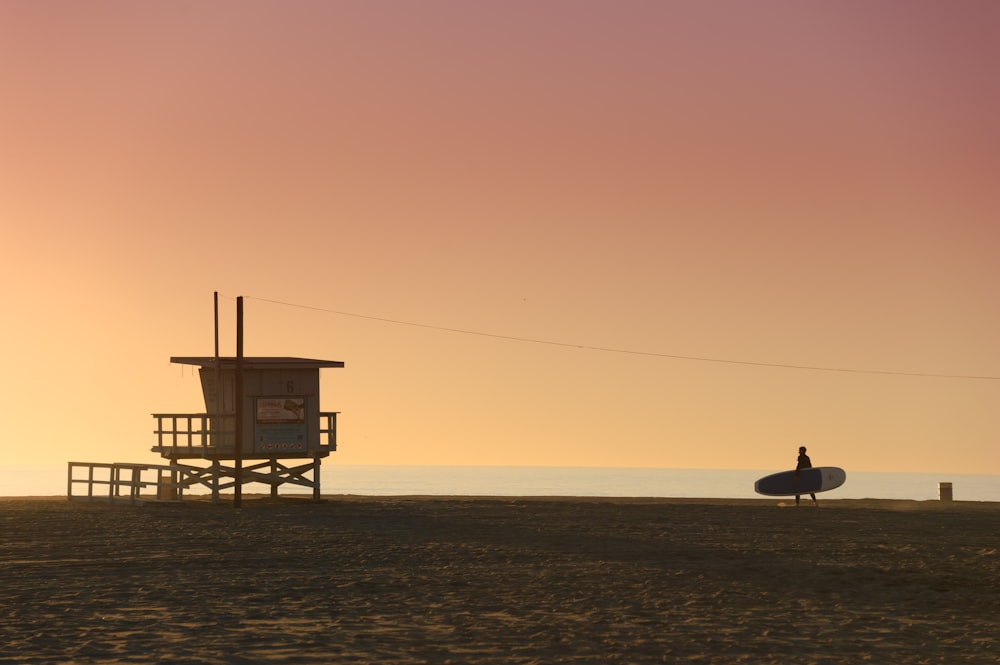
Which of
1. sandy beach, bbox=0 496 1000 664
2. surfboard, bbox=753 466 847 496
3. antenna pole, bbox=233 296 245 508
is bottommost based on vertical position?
sandy beach, bbox=0 496 1000 664

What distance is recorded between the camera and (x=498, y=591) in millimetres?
19219

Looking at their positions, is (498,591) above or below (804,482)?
below

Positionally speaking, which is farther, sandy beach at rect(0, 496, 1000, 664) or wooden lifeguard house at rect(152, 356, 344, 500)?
wooden lifeguard house at rect(152, 356, 344, 500)

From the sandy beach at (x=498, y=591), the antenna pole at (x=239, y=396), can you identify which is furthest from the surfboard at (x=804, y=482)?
the antenna pole at (x=239, y=396)

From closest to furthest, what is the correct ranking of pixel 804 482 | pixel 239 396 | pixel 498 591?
1. pixel 498 591
2. pixel 239 396
3. pixel 804 482

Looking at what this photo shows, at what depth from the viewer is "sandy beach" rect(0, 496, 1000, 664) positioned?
14.1 m

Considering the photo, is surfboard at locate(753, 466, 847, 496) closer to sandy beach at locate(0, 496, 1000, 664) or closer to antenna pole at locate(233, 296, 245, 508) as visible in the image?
sandy beach at locate(0, 496, 1000, 664)

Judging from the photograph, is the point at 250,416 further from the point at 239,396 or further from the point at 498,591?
the point at 498,591

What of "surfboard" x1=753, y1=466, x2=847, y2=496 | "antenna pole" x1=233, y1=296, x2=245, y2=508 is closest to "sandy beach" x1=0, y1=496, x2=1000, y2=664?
"antenna pole" x1=233, y1=296, x2=245, y2=508

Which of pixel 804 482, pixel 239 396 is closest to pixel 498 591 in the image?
pixel 239 396

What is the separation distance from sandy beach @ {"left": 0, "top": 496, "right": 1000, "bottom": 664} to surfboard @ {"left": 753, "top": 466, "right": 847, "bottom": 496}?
550 inches

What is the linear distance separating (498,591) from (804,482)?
32602 mm

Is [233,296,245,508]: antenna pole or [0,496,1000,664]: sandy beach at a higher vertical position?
[233,296,245,508]: antenna pole

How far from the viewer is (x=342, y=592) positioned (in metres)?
19.0
